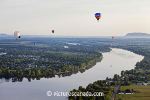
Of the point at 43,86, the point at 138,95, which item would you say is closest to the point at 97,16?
the point at 138,95

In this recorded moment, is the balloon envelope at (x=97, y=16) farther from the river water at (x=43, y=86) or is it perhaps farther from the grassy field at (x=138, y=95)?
the river water at (x=43, y=86)

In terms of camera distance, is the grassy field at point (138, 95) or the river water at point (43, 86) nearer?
the grassy field at point (138, 95)

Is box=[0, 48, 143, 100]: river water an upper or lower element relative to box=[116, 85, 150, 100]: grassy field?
lower

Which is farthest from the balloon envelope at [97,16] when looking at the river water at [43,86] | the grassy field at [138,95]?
the river water at [43,86]

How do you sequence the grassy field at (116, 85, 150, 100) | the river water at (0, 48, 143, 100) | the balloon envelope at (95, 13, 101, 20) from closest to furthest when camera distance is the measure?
1. the balloon envelope at (95, 13, 101, 20)
2. the grassy field at (116, 85, 150, 100)
3. the river water at (0, 48, 143, 100)

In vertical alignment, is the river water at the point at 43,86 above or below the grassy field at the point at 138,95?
below

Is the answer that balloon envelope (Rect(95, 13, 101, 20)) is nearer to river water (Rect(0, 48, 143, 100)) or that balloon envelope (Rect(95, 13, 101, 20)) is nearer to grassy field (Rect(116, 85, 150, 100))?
grassy field (Rect(116, 85, 150, 100))

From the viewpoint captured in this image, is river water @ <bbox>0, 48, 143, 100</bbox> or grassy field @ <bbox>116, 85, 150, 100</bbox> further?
river water @ <bbox>0, 48, 143, 100</bbox>

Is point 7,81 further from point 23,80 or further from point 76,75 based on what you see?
point 76,75

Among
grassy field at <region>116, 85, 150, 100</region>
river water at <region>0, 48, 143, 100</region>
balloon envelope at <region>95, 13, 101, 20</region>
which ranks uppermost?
balloon envelope at <region>95, 13, 101, 20</region>

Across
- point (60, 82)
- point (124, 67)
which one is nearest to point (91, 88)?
point (60, 82)

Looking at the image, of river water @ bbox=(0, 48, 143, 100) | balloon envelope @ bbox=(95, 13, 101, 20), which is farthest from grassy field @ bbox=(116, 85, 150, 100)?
balloon envelope @ bbox=(95, 13, 101, 20)

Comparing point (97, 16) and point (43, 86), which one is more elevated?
point (97, 16)

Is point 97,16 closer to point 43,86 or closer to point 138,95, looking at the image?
point 138,95
